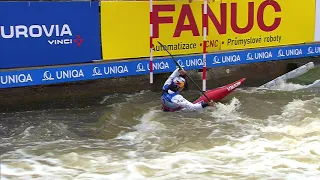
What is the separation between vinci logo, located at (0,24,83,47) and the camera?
8.59m

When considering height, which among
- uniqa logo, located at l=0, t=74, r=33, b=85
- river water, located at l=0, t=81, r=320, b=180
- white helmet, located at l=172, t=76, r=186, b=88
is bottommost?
river water, located at l=0, t=81, r=320, b=180

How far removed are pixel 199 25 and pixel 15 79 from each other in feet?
13.4

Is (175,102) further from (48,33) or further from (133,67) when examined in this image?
(48,33)

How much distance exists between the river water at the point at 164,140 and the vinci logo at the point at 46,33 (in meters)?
1.33

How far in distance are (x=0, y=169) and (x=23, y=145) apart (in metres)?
1.14

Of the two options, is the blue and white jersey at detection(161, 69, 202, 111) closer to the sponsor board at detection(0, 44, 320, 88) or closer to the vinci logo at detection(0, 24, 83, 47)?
the sponsor board at detection(0, 44, 320, 88)

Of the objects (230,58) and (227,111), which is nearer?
(227,111)

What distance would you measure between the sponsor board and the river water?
599mm

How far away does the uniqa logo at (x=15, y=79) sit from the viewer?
27.9 ft

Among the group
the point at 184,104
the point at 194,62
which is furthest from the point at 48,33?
the point at 194,62

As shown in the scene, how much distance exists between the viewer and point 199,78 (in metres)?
10.8

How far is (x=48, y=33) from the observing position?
8.91m

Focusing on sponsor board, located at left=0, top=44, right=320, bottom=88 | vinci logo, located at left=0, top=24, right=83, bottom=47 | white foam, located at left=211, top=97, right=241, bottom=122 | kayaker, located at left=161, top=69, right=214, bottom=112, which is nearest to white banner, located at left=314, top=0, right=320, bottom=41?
sponsor board, located at left=0, top=44, right=320, bottom=88

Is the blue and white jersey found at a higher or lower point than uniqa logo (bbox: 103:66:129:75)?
lower
